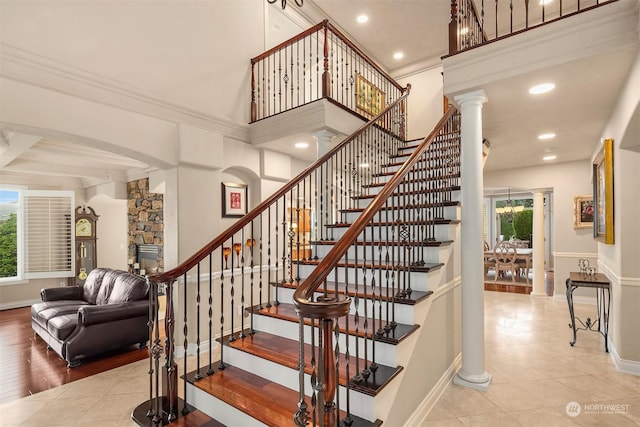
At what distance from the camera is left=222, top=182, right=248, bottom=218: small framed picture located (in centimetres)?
473

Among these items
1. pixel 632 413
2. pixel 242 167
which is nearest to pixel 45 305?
pixel 242 167

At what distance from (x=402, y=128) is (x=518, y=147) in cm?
248

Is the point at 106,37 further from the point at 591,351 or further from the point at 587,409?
the point at 591,351

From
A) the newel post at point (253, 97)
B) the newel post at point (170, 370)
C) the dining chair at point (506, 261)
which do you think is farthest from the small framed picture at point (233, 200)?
the dining chair at point (506, 261)

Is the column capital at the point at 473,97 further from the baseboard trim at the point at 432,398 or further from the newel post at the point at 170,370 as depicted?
the newel post at the point at 170,370

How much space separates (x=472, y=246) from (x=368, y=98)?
5.14m

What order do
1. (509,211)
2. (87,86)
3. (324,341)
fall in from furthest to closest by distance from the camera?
1. (509,211)
2. (87,86)
3. (324,341)

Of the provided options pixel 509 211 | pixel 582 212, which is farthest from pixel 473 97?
pixel 509 211

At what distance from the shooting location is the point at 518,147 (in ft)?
16.4

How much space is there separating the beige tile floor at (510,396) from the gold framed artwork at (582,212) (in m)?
2.91

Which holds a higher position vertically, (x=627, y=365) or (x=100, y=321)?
(x=100, y=321)

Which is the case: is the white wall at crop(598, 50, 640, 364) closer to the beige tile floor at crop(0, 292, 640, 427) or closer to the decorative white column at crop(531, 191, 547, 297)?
the beige tile floor at crop(0, 292, 640, 427)

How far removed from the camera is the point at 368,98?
23.7 ft

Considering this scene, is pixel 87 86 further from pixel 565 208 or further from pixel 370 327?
pixel 565 208
